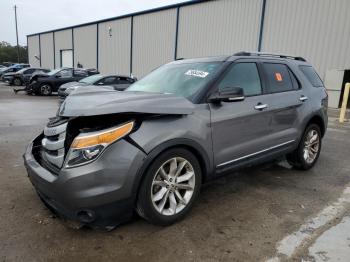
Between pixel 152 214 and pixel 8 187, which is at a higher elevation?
pixel 152 214

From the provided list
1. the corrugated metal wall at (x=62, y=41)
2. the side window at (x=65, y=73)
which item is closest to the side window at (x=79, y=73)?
the side window at (x=65, y=73)

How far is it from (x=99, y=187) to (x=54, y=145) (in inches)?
28.3

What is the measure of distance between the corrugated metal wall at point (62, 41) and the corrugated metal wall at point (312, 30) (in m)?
25.5

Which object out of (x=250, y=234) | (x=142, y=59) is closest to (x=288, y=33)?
(x=142, y=59)

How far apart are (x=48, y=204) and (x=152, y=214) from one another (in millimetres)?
979

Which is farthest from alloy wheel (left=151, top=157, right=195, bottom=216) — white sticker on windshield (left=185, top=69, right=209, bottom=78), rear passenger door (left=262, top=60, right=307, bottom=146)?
rear passenger door (left=262, top=60, right=307, bottom=146)

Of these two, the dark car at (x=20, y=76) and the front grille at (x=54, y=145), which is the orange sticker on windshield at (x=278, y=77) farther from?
the dark car at (x=20, y=76)

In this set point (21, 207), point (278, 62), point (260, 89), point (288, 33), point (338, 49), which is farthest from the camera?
→ point (288, 33)

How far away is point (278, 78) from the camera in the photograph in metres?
4.47

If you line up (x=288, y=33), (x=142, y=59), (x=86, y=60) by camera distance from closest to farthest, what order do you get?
1. (x=288, y=33)
2. (x=142, y=59)
3. (x=86, y=60)

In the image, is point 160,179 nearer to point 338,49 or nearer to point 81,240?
point 81,240

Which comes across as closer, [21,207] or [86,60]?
[21,207]

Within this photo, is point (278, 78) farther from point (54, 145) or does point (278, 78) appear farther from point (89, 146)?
point (54, 145)

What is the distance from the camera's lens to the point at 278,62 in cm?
461
